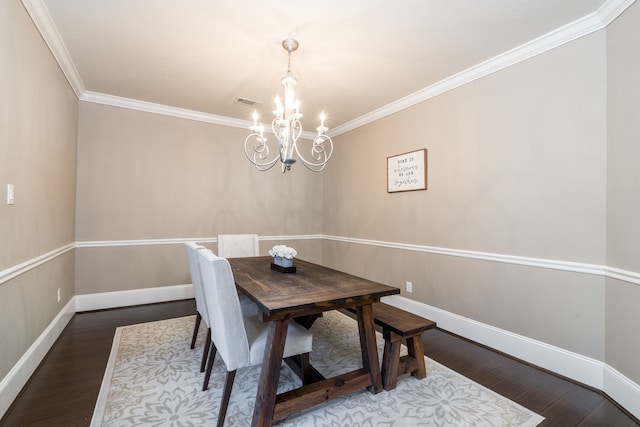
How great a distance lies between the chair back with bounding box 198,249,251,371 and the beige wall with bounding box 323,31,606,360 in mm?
2225

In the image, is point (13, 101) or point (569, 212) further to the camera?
point (569, 212)

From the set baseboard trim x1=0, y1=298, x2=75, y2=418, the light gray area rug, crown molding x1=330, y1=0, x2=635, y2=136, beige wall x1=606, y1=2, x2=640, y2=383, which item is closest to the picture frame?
crown molding x1=330, y1=0, x2=635, y2=136

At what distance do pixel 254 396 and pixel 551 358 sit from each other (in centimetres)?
222

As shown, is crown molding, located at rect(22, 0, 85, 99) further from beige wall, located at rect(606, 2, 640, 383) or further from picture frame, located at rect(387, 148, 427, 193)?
beige wall, located at rect(606, 2, 640, 383)

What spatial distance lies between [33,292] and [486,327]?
3.70 m

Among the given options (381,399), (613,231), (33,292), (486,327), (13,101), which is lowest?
(381,399)

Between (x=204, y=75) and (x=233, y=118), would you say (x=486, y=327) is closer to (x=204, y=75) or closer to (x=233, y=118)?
(x=204, y=75)

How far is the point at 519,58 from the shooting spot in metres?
2.42

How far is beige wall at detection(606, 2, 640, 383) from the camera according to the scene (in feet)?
5.81

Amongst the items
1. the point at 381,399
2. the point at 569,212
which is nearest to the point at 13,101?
the point at 381,399

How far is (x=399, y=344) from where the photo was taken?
6.53 ft

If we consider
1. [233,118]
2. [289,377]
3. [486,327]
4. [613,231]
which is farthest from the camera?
[233,118]

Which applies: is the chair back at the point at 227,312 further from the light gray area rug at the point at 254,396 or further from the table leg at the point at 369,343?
the table leg at the point at 369,343

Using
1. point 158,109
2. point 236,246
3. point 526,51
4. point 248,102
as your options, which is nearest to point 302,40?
point 248,102
